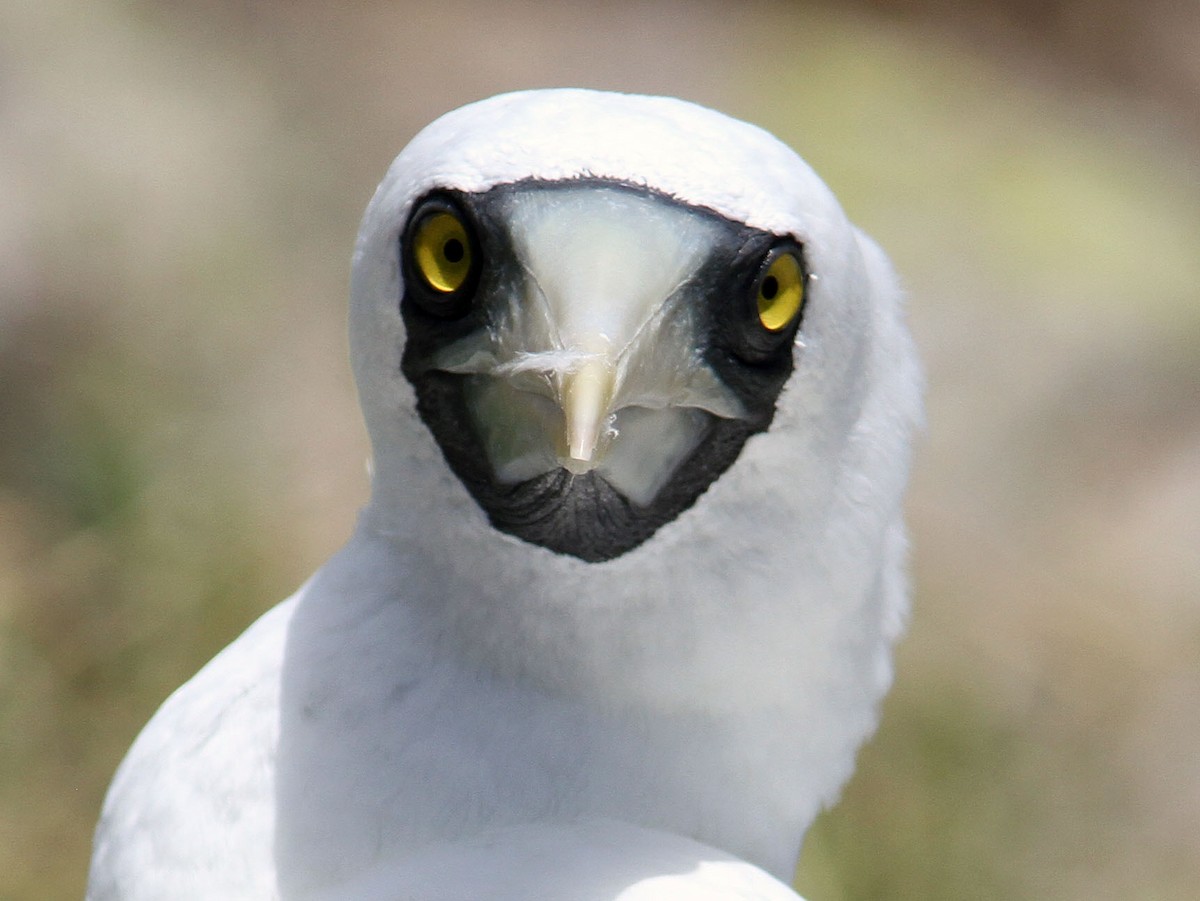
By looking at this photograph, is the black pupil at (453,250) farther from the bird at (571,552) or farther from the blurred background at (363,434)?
the blurred background at (363,434)

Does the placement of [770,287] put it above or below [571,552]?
above

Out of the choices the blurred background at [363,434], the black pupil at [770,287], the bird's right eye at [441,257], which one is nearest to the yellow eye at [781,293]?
the black pupil at [770,287]

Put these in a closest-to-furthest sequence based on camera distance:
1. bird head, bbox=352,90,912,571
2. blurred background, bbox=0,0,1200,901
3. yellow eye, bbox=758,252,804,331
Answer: bird head, bbox=352,90,912,571
yellow eye, bbox=758,252,804,331
blurred background, bbox=0,0,1200,901

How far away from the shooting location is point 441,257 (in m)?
1.71

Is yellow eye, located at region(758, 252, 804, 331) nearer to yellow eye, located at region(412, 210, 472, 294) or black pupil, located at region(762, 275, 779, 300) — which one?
black pupil, located at region(762, 275, 779, 300)

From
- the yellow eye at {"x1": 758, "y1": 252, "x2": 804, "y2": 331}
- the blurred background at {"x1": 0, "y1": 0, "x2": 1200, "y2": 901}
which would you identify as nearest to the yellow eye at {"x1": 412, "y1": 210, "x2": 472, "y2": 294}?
the yellow eye at {"x1": 758, "y1": 252, "x2": 804, "y2": 331}

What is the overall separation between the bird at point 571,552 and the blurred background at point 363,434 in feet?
9.47

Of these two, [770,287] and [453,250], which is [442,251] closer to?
[453,250]

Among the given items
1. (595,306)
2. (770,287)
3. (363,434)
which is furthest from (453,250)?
(363,434)

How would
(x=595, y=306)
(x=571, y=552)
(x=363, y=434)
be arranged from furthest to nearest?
(x=363, y=434), (x=571, y=552), (x=595, y=306)

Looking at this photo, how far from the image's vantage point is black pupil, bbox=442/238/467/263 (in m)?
1.70

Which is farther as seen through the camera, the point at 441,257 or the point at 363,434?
the point at 363,434

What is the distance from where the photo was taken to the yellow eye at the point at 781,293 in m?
1.73

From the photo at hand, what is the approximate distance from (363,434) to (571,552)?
4181mm
